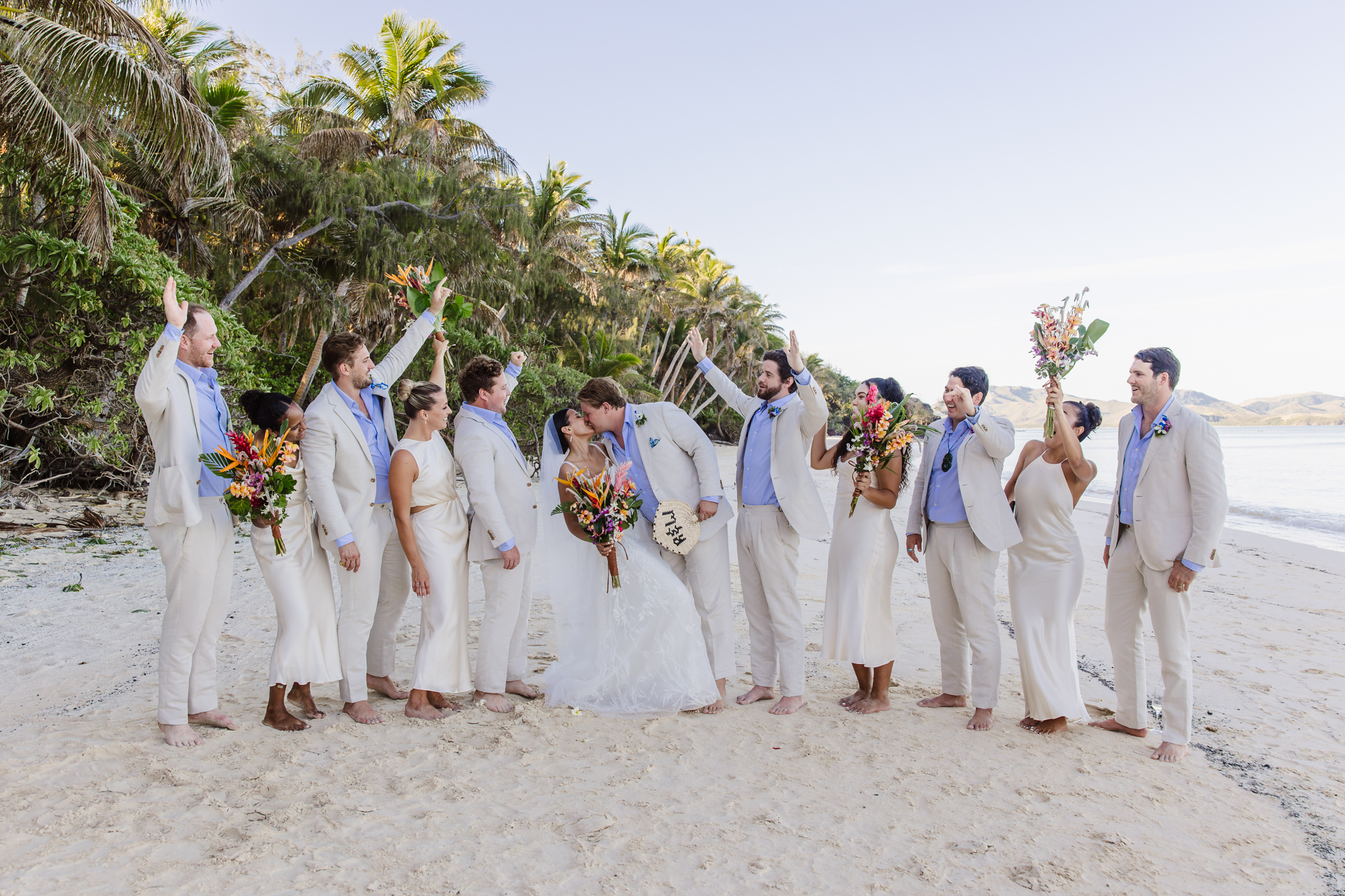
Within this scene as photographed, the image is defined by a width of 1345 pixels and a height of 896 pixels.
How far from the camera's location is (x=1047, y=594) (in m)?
4.79

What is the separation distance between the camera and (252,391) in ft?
15.3

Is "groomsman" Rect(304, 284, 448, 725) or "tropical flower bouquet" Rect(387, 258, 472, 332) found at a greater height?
"tropical flower bouquet" Rect(387, 258, 472, 332)

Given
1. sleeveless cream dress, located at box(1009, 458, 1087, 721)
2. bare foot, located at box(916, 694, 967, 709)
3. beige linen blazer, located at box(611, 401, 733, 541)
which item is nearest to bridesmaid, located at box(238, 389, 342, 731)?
beige linen blazer, located at box(611, 401, 733, 541)

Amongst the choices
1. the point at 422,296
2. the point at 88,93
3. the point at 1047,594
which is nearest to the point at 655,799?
the point at 1047,594

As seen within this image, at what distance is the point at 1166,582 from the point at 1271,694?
7.57ft

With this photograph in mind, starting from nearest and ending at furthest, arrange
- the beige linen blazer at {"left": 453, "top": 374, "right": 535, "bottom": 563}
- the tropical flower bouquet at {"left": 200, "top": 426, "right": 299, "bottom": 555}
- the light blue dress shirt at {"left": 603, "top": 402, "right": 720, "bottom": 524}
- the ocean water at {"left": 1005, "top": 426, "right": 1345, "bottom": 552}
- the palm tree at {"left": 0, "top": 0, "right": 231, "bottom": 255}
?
the tropical flower bouquet at {"left": 200, "top": 426, "right": 299, "bottom": 555}
the beige linen blazer at {"left": 453, "top": 374, "right": 535, "bottom": 563}
the light blue dress shirt at {"left": 603, "top": 402, "right": 720, "bottom": 524}
the palm tree at {"left": 0, "top": 0, "right": 231, "bottom": 255}
the ocean water at {"left": 1005, "top": 426, "right": 1345, "bottom": 552}

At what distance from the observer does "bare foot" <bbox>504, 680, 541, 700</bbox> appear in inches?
206

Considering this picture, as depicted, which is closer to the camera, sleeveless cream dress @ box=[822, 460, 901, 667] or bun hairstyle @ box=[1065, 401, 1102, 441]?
sleeveless cream dress @ box=[822, 460, 901, 667]

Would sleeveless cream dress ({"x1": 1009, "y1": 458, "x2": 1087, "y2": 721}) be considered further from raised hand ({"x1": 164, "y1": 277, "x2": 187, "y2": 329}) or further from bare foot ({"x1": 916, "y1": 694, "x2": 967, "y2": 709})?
raised hand ({"x1": 164, "y1": 277, "x2": 187, "y2": 329})

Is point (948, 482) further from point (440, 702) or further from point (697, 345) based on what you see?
point (440, 702)

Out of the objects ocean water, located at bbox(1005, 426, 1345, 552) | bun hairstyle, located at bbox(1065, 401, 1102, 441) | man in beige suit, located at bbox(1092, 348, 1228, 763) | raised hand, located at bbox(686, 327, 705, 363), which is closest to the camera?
man in beige suit, located at bbox(1092, 348, 1228, 763)

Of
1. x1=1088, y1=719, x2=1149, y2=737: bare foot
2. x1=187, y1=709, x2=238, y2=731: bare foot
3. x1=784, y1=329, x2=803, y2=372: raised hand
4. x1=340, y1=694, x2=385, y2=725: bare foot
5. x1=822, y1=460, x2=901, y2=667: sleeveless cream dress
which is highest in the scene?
x1=784, y1=329, x2=803, y2=372: raised hand

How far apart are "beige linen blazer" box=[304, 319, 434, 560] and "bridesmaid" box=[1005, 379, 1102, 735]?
387 cm

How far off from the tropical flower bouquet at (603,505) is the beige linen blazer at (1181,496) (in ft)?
8.96
